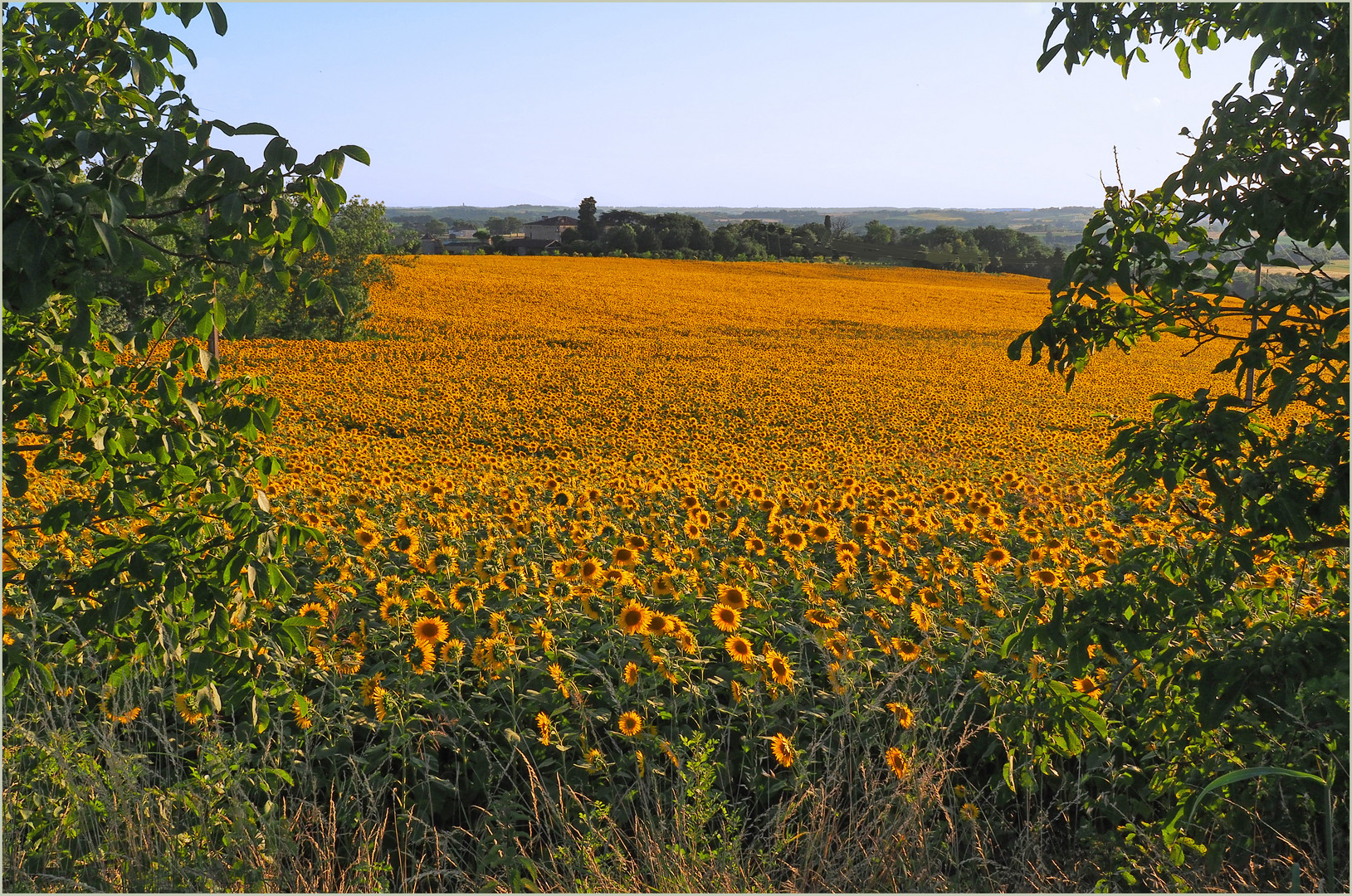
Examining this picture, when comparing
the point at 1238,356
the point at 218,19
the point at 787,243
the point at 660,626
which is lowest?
the point at 660,626

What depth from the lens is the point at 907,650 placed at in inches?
159

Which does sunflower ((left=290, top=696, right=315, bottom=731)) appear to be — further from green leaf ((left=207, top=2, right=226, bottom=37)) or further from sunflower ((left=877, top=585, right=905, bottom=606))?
sunflower ((left=877, top=585, right=905, bottom=606))

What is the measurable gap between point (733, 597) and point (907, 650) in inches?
31.1

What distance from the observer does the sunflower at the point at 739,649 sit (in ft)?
12.1

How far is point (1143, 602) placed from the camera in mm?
2791

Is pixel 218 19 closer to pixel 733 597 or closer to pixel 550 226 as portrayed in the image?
pixel 733 597

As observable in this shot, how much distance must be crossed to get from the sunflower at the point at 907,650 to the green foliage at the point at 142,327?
2.40 meters

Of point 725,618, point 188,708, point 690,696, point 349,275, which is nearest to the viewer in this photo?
point 188,708

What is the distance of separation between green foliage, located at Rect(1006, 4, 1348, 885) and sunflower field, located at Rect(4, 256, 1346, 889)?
0.09 meters

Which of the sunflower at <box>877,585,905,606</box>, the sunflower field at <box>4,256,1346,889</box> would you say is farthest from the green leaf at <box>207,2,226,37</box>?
the sunflower at <box>877,585,905,606</box>

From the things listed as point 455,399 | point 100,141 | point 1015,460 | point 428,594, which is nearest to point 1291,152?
point 100,141

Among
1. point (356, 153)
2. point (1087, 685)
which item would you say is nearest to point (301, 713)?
point (356, 153)

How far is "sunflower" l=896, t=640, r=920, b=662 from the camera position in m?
3.94

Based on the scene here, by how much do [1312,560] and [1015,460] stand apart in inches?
270
